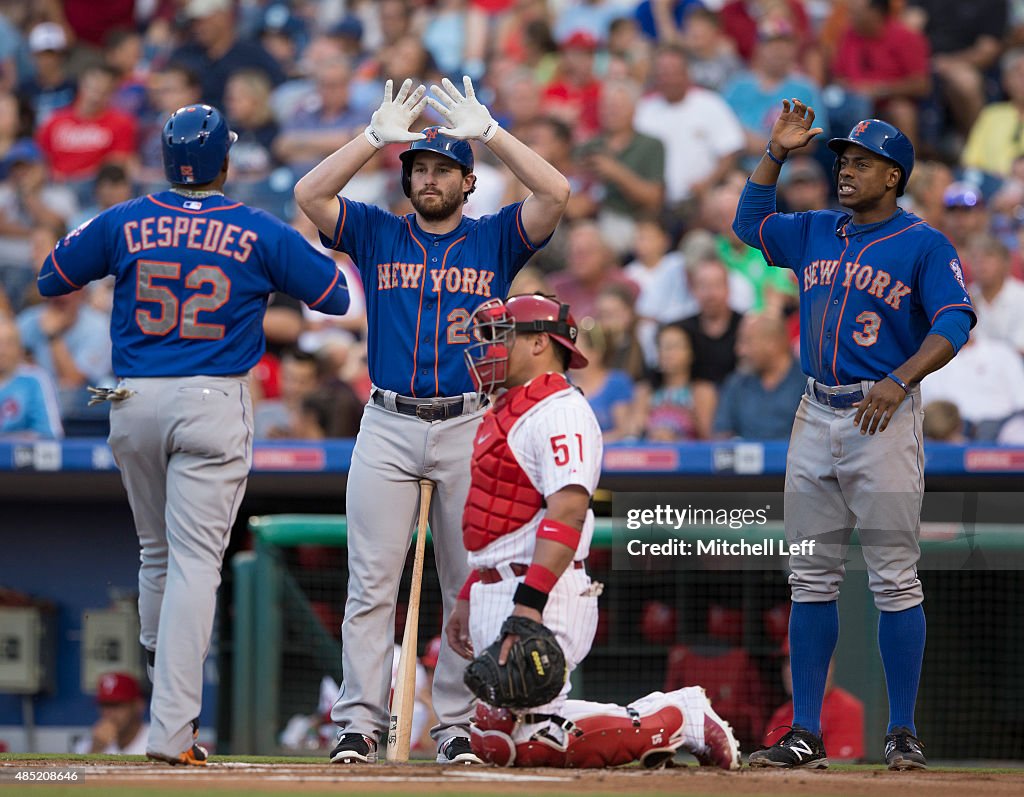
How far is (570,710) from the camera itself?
404 cm

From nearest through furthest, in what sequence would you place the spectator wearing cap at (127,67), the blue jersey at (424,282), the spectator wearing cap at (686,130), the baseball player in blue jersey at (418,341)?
the baseball player in blue jersey at (418,341), the blue jersey at (424,282), the spectator wearing cap at (686,130), the spectator wearing cap at (127,67)

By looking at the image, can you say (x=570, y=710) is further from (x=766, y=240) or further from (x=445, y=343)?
(x=766, y=240)

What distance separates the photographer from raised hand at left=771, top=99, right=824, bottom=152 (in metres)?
4.93

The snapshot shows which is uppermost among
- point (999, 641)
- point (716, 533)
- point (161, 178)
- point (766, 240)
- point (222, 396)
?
point (161, 178)

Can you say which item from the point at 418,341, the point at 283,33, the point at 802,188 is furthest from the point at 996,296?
the point at 283,33

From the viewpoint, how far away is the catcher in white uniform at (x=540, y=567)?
153 inches

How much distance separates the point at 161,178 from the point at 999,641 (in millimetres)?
6271

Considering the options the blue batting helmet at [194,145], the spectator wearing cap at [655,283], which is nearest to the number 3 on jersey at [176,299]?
the blue batting helmet at [194,145]

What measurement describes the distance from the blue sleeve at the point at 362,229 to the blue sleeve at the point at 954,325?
1730 mm

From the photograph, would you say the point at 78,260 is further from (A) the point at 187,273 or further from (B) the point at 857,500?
(B) the point at 857,500

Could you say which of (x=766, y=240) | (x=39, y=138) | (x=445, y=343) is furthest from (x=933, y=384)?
(x=39, y=138)

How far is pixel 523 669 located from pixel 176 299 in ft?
5.17

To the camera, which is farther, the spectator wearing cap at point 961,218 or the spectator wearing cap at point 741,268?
the spectator wearing cap at point 741,268

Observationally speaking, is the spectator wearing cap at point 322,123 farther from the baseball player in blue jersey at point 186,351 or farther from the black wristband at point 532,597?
the black wristband at point 532,597
